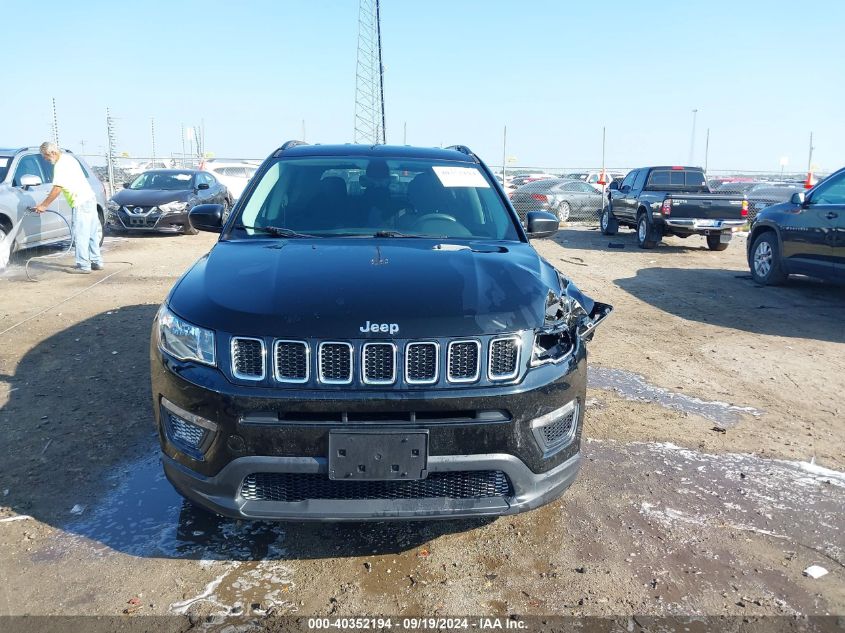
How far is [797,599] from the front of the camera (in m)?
2.73

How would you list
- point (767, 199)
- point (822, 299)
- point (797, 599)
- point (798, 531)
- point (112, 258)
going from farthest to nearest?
1. point (767, 199)
2. point (112, 258)
3. point (822, 299)
4. point (798, 531)
5. point (797, 599)

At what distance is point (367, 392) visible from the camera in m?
2.57

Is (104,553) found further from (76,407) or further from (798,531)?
(798,531)

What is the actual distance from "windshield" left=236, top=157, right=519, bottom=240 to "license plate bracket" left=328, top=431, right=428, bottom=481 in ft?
5.24

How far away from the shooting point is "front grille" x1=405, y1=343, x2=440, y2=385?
8.54ft

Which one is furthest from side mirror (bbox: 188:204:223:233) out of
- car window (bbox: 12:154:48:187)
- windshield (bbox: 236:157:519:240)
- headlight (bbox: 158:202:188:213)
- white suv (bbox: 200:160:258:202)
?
white suv (bbox: 200:160:258:202)

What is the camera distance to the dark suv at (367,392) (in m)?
2.56

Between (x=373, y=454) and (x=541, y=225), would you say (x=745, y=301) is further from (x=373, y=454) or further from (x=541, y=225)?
(x=373, y=454)

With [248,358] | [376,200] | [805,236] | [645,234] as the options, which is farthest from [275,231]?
[645,234]

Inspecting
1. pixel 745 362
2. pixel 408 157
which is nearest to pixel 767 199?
pixel 745 362

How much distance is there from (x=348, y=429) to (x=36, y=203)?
378 inches

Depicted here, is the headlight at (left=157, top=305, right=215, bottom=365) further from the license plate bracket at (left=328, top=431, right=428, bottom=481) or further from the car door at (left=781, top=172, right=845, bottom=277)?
the car door at (left=781, top=172, right=845, bottom=277)

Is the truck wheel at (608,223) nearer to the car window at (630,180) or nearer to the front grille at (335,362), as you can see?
the car window at (630,180)

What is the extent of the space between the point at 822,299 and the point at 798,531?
21.4ft
